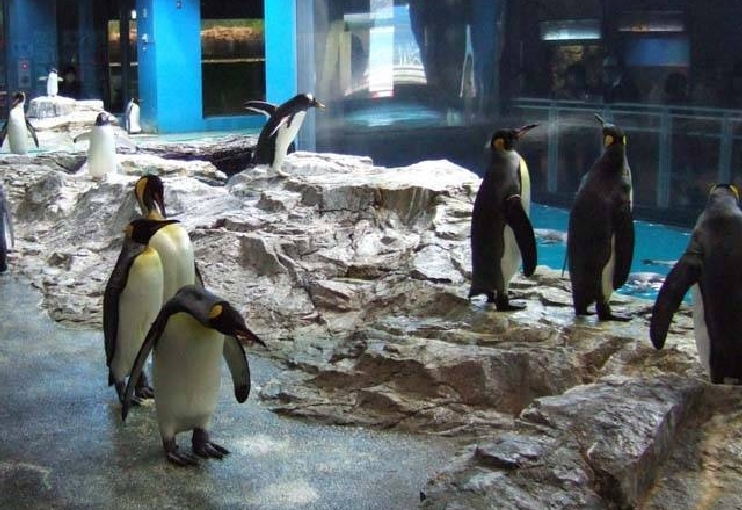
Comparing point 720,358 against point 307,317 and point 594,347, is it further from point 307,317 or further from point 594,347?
point 307,317

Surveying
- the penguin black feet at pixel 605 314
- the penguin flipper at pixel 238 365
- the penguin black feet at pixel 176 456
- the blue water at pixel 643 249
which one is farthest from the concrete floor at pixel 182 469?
the blue water at pixel 643 249

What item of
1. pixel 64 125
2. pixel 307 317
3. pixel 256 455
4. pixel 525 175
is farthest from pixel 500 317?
pixel 64 125

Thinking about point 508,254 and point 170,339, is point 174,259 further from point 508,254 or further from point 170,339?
point 508,254

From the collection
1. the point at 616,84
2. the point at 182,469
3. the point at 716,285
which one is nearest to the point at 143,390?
the point at 182,469

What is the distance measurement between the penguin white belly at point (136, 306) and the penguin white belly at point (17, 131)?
8855 millimetres

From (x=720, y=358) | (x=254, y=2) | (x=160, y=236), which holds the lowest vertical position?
(x=720, y=358)

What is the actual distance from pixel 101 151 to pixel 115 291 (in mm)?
6163

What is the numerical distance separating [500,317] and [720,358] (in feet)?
4.16

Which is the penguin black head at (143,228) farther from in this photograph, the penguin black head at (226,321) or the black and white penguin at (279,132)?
the black and white penguin at (279,132)

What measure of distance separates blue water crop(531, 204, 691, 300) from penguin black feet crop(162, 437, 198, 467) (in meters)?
4.90

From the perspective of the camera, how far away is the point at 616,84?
11297mm

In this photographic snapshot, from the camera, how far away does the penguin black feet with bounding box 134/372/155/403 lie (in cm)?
413

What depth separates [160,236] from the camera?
13.3ft

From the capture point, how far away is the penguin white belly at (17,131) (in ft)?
39.3
